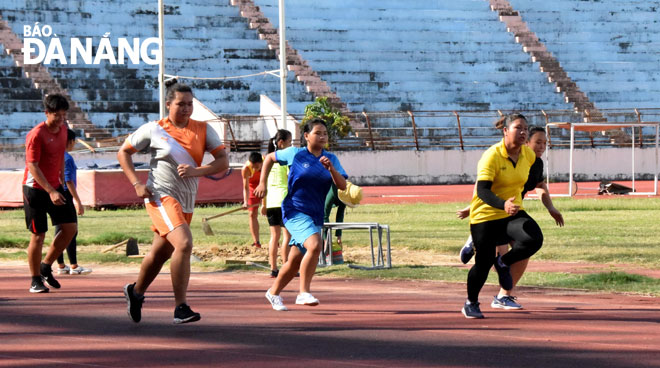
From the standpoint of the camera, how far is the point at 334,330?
8648 millimetres

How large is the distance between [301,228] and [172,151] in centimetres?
158

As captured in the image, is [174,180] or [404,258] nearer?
[174,180]

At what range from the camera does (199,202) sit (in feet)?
94.9

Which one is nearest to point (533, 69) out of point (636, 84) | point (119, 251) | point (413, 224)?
point (636, 84)

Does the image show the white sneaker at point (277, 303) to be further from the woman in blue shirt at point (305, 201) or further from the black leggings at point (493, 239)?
the black leggings at point (493, 239)

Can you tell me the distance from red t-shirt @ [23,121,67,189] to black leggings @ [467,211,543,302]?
434 cm

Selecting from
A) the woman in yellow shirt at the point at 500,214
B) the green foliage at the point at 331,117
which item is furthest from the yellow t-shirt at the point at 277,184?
the green foliage at the point at 331,117

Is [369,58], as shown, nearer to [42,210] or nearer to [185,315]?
[42,210]

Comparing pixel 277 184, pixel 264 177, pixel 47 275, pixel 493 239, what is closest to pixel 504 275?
pixel 493 239

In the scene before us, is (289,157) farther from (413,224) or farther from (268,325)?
(413,224)

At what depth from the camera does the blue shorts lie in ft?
32.3

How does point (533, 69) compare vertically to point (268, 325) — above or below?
above

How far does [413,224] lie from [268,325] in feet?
41.7

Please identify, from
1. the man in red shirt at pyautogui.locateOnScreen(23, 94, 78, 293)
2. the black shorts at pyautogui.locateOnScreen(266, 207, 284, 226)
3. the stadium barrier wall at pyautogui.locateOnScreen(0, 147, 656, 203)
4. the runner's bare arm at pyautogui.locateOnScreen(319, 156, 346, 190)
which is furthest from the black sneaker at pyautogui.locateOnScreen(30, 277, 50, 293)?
the stadium barrier wall at pyautogui.locateOnScreen(0, 147, 656, 203)
